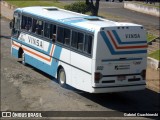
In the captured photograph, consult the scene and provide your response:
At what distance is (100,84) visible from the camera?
1644 cm

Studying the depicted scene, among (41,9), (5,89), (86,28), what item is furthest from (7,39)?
(86,28)

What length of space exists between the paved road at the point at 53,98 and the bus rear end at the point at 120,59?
0.81 meters

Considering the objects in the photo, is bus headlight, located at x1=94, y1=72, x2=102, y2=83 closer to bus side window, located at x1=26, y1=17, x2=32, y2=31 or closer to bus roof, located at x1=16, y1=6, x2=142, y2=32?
bus roof, located at x1=16, y1=6, x2=142, y2=32

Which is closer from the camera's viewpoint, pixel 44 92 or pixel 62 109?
pixel 62 109

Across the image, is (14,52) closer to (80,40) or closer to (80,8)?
(80,40)

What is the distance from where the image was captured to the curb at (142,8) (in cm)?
4645

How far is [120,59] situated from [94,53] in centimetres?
120

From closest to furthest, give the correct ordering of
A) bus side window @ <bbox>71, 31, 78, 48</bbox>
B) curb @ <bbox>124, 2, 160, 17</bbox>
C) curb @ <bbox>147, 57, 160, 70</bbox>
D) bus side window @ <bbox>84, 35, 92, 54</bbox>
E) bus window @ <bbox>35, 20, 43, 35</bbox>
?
bus side window @ <bbox>84, 35, 92, 54</bbox>, bus side window @ <bbox>71, 31, 78, 48</bbox>, bus window @ <bbox>35, 20, 43, 35</bbox>, curb @ <bbox>147, 57, 160, 70</bbox>, curb @ <bbox>124, 2, 160, 17</bbox>

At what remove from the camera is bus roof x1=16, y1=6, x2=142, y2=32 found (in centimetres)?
1702

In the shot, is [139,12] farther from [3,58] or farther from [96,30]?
[96,30]

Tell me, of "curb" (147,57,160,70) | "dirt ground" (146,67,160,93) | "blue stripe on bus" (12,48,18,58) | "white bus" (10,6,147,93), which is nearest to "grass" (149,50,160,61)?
"curb" (147,57,160,70)

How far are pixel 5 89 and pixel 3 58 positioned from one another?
294 inches

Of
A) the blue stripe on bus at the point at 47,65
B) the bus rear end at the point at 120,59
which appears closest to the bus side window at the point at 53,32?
the blue stripe on bus at the point at 47,65

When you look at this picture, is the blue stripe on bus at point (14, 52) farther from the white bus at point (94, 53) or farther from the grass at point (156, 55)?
the grass at point (156, 55)
